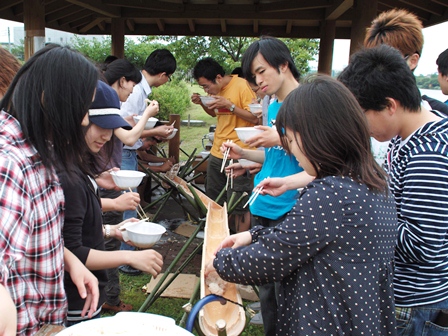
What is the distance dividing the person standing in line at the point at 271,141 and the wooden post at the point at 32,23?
4.07 meters

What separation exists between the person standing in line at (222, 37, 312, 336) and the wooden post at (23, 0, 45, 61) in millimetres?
4073

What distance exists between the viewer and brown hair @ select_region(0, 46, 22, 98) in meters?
1.69

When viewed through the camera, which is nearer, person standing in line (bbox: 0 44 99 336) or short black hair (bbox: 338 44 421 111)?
person standing in line (bbox: 0 44 99 336)

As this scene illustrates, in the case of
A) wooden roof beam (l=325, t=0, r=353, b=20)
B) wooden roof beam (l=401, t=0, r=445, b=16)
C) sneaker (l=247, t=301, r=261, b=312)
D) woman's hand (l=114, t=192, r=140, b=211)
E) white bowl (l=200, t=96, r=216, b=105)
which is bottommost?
sneaker (l=247, t=301, r=261, b=312)

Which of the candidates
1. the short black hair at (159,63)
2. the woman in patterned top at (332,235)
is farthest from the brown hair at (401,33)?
the short black hair at (159,63)

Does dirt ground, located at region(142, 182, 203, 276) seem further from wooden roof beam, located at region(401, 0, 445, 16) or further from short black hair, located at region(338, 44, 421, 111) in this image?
wooden roof beam, located at region(401, 0, 445, 16)

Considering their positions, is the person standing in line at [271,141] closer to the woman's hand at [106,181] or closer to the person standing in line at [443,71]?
→ the woman's hand at [106,181]

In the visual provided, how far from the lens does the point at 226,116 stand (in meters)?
4.38

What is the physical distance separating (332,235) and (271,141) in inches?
45.1

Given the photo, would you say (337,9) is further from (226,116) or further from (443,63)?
(443,63)

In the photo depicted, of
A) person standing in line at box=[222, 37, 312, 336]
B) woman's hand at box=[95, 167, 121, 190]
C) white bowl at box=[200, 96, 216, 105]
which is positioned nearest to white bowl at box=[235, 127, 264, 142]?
person standing in line at box=[222, 37, 312, 336]

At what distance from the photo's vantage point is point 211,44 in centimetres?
1772

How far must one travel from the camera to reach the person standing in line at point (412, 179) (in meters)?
1.27

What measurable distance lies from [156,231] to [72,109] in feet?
3.51
